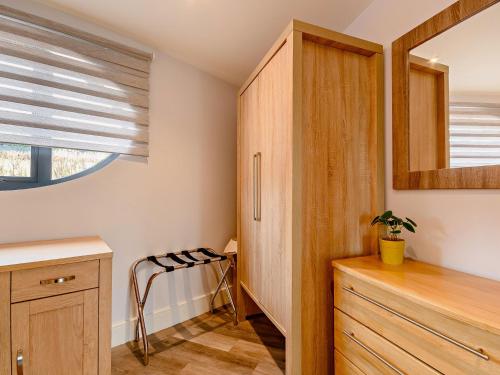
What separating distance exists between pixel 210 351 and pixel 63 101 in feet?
6.48

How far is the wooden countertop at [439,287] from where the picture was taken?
30.0 inches

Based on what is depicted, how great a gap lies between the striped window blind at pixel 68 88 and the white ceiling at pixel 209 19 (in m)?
0.15

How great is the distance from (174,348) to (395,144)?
2020 millimetres

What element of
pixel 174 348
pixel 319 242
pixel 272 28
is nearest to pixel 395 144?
pixel 319 242

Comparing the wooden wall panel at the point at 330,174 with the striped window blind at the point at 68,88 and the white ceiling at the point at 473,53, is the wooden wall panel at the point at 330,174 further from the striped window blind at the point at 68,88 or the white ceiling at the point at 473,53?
the striped window blind at the point at 68,88

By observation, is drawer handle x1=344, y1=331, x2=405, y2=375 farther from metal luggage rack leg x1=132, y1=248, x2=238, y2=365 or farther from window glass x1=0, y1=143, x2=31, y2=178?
window glass x1=0, y1=143, x2=31, y2=178

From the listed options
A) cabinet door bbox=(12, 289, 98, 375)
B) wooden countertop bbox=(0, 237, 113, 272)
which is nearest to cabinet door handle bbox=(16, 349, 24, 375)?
cabinet door bbox=(12, 289, 98, 375)

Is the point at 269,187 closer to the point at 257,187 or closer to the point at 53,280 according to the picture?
the point at 257,187

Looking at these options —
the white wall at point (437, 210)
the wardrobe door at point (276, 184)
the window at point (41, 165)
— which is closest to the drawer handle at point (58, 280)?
the window at point (41, 165)

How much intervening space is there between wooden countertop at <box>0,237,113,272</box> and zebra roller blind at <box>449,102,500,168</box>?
1.79 meters

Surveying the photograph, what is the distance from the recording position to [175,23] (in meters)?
1.76

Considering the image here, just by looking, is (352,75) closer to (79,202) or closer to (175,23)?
(175,23)

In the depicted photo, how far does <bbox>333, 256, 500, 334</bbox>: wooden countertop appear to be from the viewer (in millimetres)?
763

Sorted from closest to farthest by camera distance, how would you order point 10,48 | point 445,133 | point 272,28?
1. point 445,133
2. point 10,48
3. point 272,28
